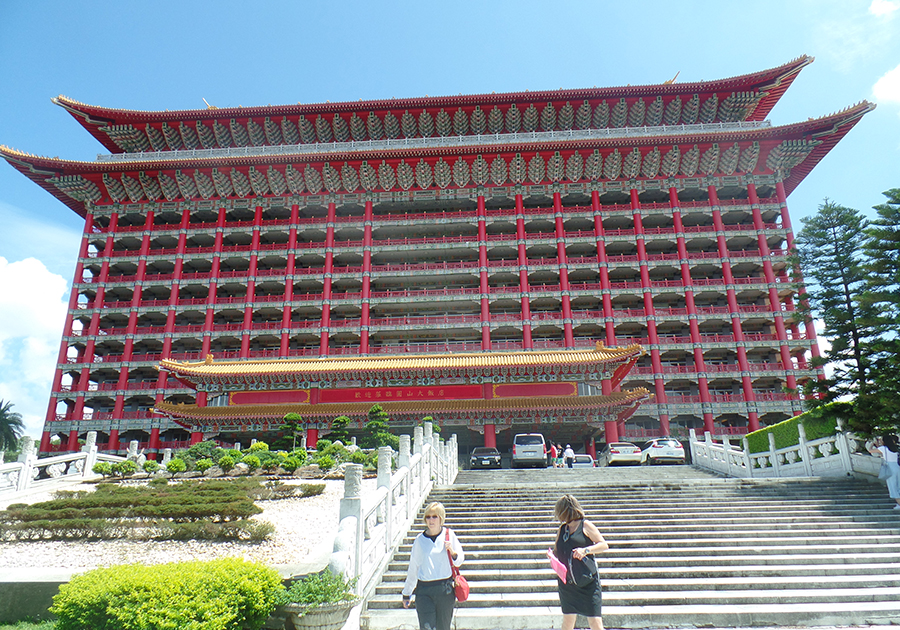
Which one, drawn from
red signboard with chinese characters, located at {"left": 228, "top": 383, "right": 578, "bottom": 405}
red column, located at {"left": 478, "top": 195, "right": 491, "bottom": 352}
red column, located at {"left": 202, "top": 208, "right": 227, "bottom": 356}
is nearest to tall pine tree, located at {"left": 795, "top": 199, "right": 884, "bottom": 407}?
red signboard with chinese characters, located at {"left": 228, "top": 383, "right": 578, "bottom": 405}

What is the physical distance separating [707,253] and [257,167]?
39.5m

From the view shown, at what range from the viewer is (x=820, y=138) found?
40.9 m

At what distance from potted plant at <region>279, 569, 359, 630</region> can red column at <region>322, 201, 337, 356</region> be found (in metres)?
33.8

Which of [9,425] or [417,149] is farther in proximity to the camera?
[9,425]

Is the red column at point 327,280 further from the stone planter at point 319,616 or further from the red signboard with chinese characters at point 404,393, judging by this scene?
the stone planter at point 319,616

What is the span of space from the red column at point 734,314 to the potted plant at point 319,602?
36868 millimetres

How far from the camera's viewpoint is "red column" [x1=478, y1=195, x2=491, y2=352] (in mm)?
38875

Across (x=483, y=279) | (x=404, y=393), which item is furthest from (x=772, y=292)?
(x=404, y=393)

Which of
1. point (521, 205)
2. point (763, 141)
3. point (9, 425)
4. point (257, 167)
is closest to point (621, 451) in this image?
point (521, 205)

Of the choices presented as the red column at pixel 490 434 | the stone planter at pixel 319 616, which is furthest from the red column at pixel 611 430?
the stone planter at pixel 319 616

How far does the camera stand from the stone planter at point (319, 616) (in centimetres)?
630

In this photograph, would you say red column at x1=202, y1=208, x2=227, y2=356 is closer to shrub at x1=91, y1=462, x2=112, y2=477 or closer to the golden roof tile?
the golden roof tile

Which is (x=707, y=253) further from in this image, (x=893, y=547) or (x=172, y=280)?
(x=172, y=280)

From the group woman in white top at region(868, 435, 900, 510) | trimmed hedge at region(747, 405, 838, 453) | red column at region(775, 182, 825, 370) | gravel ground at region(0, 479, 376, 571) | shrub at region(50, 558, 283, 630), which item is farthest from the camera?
red column at region(775, 182, 825, 370)
